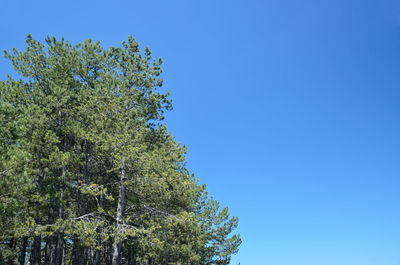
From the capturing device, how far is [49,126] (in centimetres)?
1419

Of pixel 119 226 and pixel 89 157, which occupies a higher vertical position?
pixel 89 157

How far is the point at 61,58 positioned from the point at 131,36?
4.48 m

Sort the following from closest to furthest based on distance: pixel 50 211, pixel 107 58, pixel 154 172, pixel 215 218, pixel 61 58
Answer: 1. pixel 154 172
2. pixel 50 211
3. pixel 61 58
4. pixel 107 58
5. pixel 215 218

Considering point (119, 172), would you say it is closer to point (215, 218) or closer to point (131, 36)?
point (131, 36)

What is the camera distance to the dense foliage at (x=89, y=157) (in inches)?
417

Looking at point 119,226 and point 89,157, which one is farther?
point 89,157

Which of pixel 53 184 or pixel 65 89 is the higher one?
pixel 65 89

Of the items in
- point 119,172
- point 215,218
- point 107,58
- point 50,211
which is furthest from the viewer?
point 215,218

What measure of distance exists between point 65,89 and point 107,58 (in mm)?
4264

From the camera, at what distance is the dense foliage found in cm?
1059

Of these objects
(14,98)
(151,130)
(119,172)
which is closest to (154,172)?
(119,172)

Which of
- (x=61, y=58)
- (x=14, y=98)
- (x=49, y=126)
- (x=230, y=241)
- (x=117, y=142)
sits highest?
(x=61, y=58)

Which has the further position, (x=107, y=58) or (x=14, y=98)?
(x=107, y=58)

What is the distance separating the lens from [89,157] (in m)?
15.3
